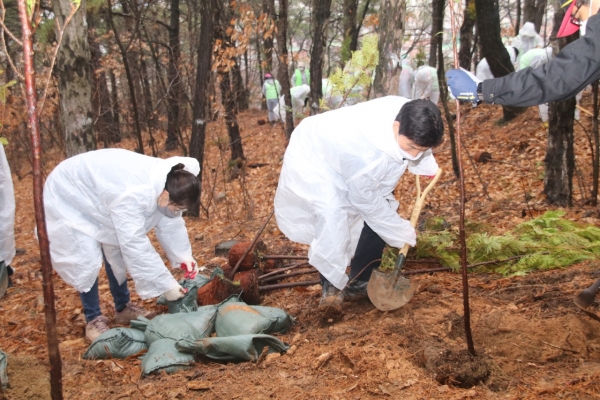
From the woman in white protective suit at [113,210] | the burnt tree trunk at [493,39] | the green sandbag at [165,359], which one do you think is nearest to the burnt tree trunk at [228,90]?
the woman in white protective suit at [113,210]

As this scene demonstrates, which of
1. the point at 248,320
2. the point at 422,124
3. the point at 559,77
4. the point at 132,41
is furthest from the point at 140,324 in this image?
the point at 132,41

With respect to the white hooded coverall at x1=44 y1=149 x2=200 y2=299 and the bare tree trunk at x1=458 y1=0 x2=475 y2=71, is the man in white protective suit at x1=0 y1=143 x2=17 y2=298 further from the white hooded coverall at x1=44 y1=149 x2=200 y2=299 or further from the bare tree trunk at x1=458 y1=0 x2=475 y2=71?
the bare tree trunk at x1=458 y1=0 x2=475 y2=71

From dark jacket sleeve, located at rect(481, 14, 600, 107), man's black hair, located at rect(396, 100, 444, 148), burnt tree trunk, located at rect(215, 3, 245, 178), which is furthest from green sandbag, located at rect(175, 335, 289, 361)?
burnt tree trunk, located at rect(215, 3, 245, 178)

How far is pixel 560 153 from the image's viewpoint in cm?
489

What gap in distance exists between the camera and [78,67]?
4.79m

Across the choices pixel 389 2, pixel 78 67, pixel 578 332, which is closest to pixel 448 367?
pixel 578 332

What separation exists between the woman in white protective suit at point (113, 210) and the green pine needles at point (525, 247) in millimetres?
1777

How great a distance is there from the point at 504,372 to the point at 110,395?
188 cm

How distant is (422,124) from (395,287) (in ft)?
3.58

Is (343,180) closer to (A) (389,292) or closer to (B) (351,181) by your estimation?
(B) (351,181)

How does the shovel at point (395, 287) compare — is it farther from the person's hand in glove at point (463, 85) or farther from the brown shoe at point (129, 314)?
the brown shoe at point (129, 314)

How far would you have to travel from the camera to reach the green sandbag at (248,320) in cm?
296

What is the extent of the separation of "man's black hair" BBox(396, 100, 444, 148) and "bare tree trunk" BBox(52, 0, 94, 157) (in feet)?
11.7

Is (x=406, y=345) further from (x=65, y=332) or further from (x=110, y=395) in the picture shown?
(x=65, y=332)
